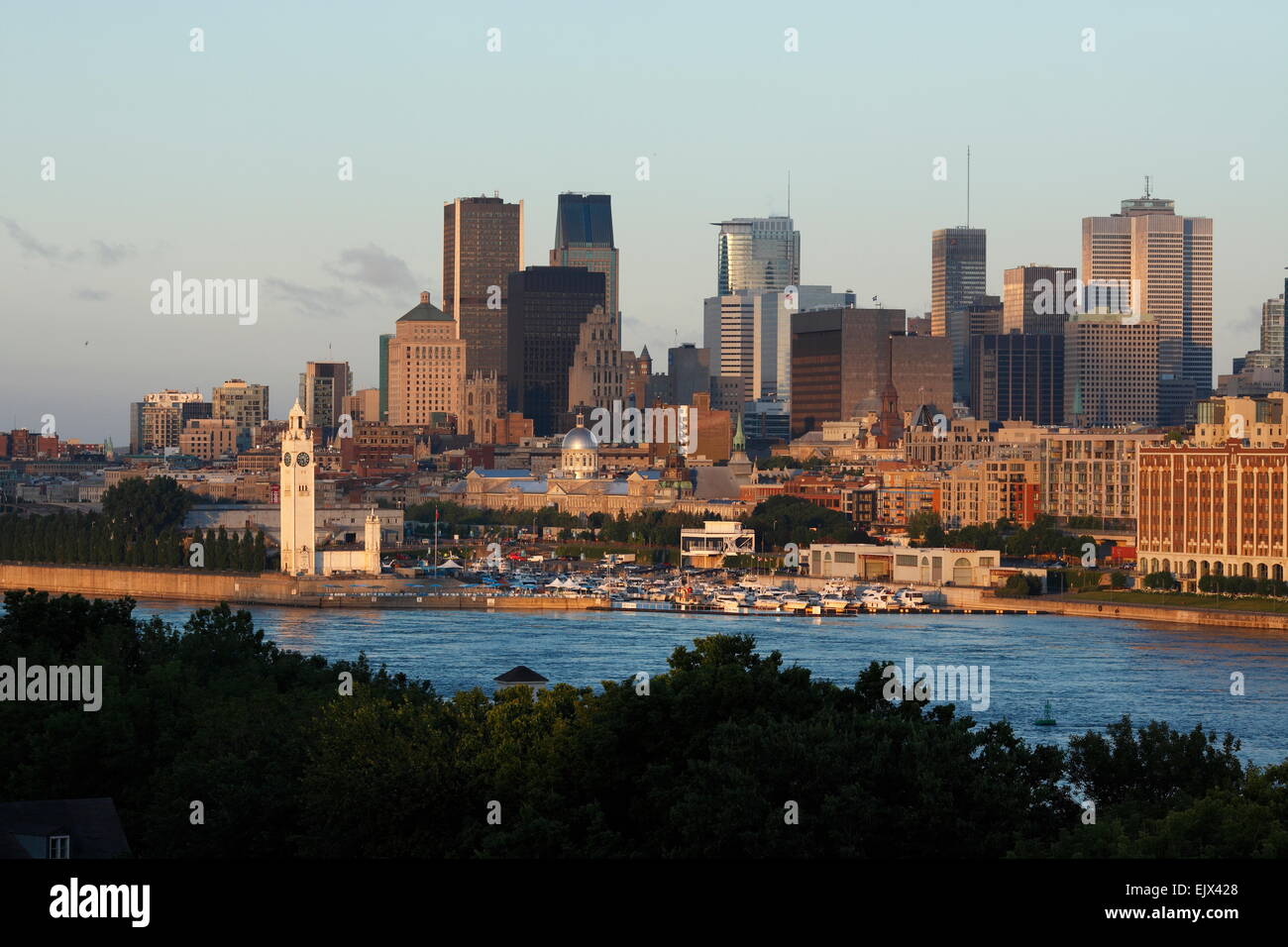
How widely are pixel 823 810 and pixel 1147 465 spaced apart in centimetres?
7372

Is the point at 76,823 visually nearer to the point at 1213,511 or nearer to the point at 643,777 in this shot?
the point at 643,777

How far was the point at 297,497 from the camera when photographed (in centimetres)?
8919

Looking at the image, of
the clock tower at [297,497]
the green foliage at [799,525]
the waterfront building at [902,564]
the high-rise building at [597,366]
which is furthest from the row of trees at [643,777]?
the high-rise building at [597,366]

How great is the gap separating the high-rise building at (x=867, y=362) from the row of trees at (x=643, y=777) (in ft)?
518

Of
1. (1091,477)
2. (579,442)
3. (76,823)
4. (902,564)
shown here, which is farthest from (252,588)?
(579,442)

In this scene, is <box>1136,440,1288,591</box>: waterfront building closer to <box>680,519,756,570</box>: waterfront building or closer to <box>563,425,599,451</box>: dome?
<box>680,519,756,570</box>: waterfront building

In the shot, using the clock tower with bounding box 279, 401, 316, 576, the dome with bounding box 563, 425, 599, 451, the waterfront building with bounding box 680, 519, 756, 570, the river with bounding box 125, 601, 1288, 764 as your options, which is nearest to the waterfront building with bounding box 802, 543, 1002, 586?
the waterfront building with bounding box 680, 519, 756, 570

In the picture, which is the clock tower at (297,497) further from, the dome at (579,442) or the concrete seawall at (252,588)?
the dome at (579,442)

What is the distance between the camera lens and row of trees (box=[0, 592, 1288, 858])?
20141 millimetres

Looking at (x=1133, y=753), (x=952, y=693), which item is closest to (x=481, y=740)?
(x=1133, y=753)

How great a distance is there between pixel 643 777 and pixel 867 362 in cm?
16709

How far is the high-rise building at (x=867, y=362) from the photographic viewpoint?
18588 cm

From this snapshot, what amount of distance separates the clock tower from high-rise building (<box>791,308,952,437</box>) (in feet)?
323
